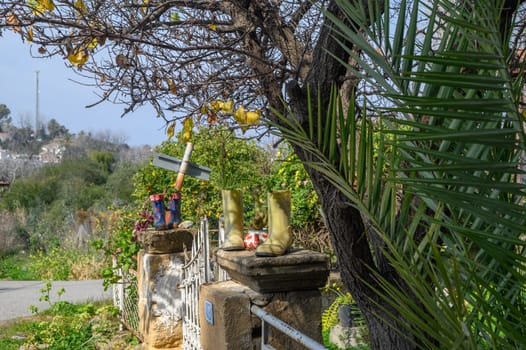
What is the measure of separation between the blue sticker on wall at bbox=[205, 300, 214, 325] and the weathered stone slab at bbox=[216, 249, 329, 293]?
0.73 ft

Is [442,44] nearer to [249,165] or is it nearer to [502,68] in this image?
[502,68]

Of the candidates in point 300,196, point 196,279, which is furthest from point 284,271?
point 300,196

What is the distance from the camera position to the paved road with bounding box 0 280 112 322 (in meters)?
10.4

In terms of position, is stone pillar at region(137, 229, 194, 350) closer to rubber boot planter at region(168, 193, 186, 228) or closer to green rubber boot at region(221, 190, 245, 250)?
rubber boot planter at region(168, 193, 186, 228)

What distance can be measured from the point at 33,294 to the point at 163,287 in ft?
25.3

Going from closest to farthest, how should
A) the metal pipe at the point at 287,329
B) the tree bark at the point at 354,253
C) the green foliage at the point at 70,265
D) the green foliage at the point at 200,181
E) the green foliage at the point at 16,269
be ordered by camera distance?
the tree bark at the point at 354,253, the metal pipe at the point at 287,329, the green foliage at the point at 200,181, the green foliage at the point at 70,265, the green foliage at the point at 16,269

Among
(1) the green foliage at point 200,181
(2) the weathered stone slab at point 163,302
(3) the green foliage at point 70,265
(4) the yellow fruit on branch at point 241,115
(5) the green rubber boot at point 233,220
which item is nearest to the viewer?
(4) the yellow fruit on branch at point 241,115

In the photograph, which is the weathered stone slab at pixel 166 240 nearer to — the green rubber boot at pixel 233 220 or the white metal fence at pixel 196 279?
the white metal fence at pixel 196 279

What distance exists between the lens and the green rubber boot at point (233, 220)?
343cm

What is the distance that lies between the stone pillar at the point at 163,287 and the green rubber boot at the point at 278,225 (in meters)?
2.40

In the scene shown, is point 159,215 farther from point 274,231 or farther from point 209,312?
point 274,231

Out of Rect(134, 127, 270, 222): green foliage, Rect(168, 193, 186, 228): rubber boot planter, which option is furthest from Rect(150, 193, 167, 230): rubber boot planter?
Rect(134, 127, 270, 222): green foliage

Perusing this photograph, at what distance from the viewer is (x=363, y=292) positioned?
198 centimetres

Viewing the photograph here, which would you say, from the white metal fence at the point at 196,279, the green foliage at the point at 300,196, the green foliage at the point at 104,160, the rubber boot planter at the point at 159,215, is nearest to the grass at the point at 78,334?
the rubber boot planter at the point at 159,215
